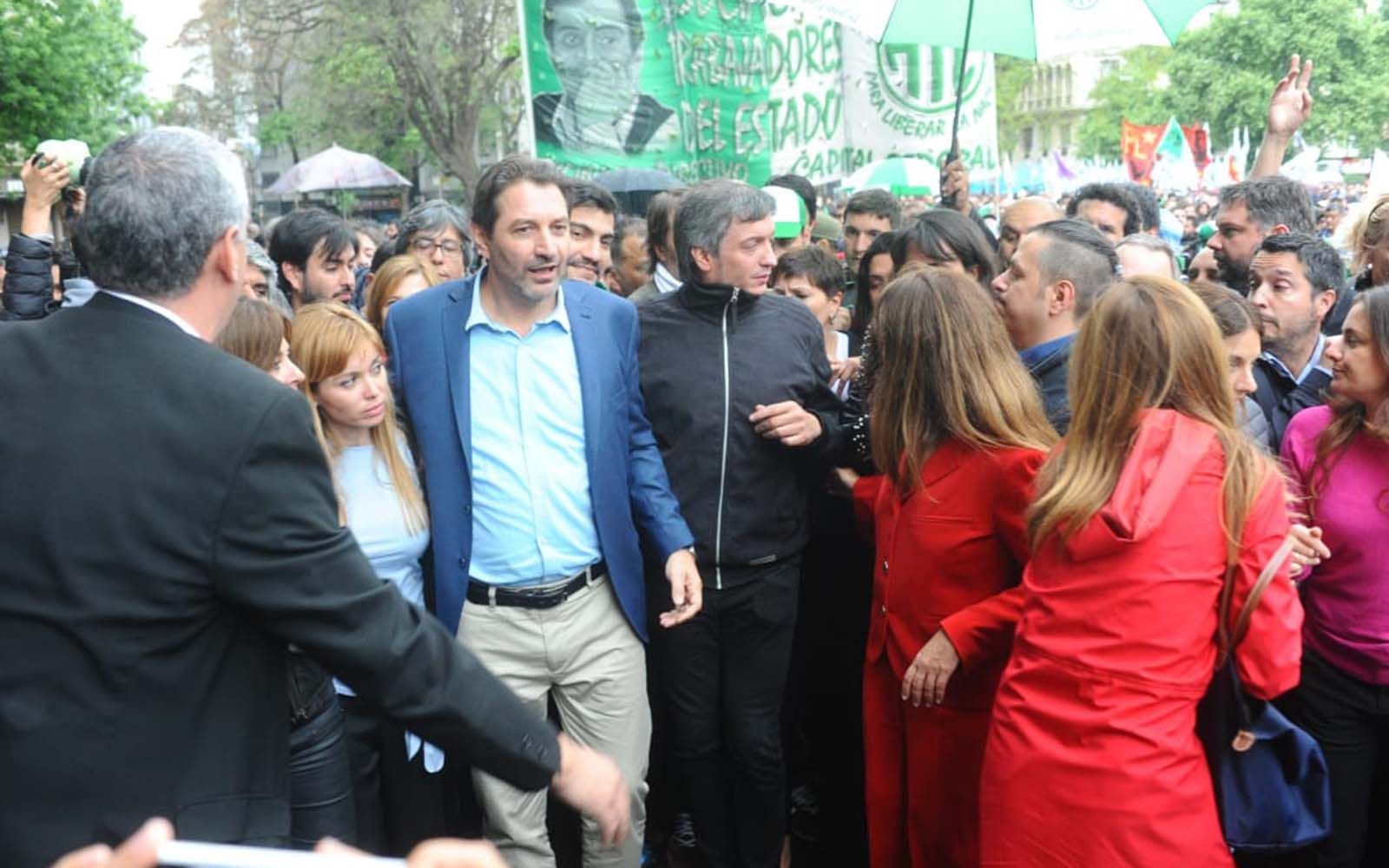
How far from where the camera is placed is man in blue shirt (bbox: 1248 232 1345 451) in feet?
12.7

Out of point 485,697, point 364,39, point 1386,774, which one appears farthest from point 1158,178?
point 485,697

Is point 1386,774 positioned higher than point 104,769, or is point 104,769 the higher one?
point 104,769

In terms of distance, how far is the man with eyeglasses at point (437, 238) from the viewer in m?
5.79

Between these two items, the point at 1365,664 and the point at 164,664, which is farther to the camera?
the point at 1365,664

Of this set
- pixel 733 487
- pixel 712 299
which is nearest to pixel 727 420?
pixel 733 487

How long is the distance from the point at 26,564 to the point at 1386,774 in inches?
131

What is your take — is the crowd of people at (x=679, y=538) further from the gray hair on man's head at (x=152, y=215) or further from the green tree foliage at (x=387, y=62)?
the green tree foliage at (x=387, y=62)

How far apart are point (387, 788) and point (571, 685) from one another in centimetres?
60

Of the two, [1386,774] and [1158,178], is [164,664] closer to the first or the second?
[1386,774]

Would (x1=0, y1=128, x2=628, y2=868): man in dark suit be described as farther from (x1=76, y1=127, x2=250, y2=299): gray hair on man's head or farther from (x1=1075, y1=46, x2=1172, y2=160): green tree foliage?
(x1=1075, y1=46, x2=1172, y2=160): green tree foliage

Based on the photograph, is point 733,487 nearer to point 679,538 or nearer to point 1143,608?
point 679,538

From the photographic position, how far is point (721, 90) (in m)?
8.27

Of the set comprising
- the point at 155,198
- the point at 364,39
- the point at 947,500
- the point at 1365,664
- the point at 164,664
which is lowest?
the point at 1365,664

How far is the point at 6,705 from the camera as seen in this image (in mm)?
1859
